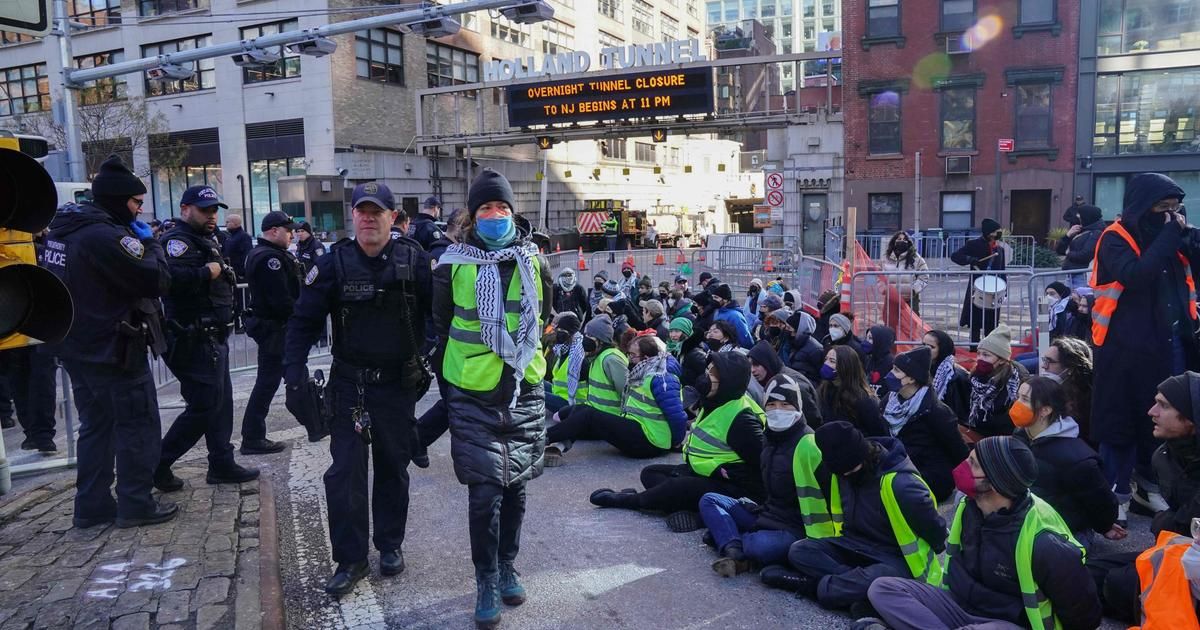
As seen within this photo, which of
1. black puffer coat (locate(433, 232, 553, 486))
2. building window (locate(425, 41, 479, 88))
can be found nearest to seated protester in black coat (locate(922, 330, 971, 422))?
black puffer coat (locate(433, 232, 553, 486))

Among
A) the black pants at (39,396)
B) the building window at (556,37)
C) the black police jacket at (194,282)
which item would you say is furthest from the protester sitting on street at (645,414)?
the building window at (556,37)

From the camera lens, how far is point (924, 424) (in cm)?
579

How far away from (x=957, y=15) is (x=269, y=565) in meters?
29.3

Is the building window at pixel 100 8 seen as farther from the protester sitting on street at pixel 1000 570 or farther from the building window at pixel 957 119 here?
the protester sitting on street at pixel 1000 570

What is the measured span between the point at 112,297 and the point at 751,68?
60792 millimetres

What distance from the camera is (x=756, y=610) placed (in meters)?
4.54

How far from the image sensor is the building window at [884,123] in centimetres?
2934

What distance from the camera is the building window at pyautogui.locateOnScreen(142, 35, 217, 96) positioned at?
112 feet

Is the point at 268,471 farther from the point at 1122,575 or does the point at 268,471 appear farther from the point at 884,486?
the point at 1122,575

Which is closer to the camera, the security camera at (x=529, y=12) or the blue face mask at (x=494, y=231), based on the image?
the blue face mask at (x=494, y=231)

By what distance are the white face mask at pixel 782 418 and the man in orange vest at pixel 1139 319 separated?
221cm

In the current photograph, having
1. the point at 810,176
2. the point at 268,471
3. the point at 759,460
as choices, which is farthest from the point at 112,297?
the point at 810,176

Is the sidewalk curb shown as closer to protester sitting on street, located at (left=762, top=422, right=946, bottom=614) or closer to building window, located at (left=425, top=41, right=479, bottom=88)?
protester sitting on street, located at (left=762, top=422, right=946, bottom=614)

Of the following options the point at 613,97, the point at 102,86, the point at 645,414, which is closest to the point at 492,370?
the point at 645,414
